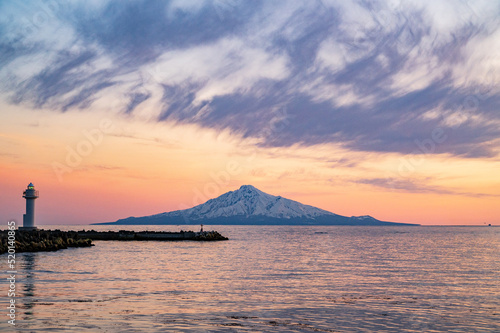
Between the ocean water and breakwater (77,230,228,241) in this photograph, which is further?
breakwater (77,230,228,241)

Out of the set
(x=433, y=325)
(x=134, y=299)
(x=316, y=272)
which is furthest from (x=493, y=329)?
(x=316, y=272)

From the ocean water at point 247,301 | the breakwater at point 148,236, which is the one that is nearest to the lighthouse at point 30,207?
the breakwater at point 148,236

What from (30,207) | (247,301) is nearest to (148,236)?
(30,207)

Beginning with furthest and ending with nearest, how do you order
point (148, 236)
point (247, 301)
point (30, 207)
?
point (148, 236) < point (30, 207) < point (247, 301)

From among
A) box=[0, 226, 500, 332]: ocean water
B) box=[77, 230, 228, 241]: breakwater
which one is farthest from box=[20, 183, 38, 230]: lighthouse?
box=[0, 226, 500, 332]: ocean water

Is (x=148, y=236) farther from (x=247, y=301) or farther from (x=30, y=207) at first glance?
(x=247, y=301)

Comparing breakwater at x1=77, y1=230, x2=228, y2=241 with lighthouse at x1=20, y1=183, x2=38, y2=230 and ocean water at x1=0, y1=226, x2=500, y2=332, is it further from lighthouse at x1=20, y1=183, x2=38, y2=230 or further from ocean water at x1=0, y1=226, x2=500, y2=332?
ocean water at x1=0, y1=226, x2=500, y2=332

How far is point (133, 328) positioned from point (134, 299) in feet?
24.0

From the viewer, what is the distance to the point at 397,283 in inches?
1441

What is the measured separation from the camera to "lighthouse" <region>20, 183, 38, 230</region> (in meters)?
100

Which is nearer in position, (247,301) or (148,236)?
(247,301)

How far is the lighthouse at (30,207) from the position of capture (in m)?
100

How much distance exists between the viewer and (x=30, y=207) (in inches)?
4035

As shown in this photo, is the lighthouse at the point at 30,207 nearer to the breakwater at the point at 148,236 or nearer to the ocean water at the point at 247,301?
the breakwater at the point at 148,236
